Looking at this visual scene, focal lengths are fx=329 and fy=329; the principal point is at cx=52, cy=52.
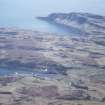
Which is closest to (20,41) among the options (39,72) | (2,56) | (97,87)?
(2,56)

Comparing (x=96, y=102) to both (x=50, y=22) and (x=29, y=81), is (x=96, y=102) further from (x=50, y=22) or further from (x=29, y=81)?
(x=50, y=22)

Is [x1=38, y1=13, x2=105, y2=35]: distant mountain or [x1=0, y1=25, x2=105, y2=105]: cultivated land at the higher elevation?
[x1=0, y1=25, x2=105, y2=105]: cultivated land

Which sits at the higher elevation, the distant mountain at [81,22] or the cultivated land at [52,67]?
the cultivated land at [52,67]

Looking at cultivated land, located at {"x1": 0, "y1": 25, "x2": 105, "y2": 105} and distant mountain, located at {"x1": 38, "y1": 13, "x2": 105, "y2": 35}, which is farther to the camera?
distant mountain, located at {"x1": 38, "y1": 13, "x2": 105, "y2": 35}

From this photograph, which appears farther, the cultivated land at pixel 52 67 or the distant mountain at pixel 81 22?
the distant mountain at pixel 81 22
